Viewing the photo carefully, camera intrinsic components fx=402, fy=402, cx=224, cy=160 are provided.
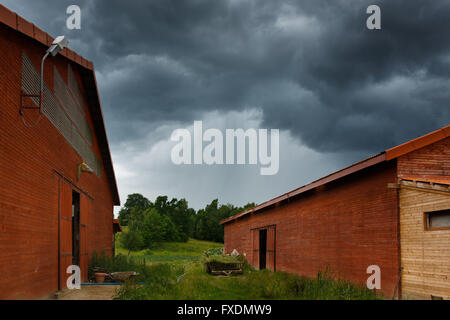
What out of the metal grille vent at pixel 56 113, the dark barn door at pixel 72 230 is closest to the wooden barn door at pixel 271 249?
the dark barn door at pixel 72 230

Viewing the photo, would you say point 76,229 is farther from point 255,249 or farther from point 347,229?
point 255,249

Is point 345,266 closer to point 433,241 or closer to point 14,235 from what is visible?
point 433,241

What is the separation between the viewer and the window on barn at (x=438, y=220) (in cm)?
844

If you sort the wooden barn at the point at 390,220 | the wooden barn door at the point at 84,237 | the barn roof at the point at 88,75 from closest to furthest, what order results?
the barn roof at the point at 88,75 → the wooden barn at the point at 390,220 → the wooden barn door at the point at 84,237

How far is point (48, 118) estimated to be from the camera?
10.3m

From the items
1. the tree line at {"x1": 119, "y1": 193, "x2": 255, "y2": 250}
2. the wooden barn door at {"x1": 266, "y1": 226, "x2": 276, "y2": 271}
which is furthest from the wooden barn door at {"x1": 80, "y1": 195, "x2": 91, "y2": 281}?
the tree line at {"x1": 119, "y1": 193, "x2": 255, "y2": 250}

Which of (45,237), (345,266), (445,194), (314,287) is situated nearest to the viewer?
(445,194)

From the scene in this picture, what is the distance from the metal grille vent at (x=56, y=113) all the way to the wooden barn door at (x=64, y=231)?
174 cm

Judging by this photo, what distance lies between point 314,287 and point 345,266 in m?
1.39

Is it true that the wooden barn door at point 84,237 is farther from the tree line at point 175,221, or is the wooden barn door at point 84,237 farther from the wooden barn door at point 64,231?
the tree line at point 175,221

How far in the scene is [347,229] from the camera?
12.0m

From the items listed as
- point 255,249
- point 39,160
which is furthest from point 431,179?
point 255,249

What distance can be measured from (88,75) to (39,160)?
6.53 m
